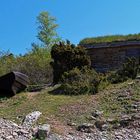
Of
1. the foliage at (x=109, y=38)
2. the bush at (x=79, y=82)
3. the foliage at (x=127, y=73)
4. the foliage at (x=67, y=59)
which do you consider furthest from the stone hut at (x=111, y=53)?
the bush at (x=79, y=82)

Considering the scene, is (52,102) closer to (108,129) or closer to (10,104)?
(10,104)

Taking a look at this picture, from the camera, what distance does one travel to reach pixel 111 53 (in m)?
19.7

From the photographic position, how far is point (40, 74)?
2128cm

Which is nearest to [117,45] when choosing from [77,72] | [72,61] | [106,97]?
[72,61]

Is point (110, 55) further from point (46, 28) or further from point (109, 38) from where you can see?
point (46, 28)

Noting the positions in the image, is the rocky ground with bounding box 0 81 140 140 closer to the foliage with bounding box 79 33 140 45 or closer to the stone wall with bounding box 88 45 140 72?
the stone wall with bounding box 88 45 140 72

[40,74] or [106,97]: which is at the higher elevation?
[40,74]

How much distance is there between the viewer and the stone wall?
1917 cm

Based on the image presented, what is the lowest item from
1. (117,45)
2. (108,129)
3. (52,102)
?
(108,129)

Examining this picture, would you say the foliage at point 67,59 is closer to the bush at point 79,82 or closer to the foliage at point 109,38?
the bush at point 79,82

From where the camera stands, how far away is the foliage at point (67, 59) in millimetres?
17328

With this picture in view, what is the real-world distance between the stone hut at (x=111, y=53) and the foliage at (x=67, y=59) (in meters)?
1.86

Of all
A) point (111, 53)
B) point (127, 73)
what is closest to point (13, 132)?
point (127, 73)

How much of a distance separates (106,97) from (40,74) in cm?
814
